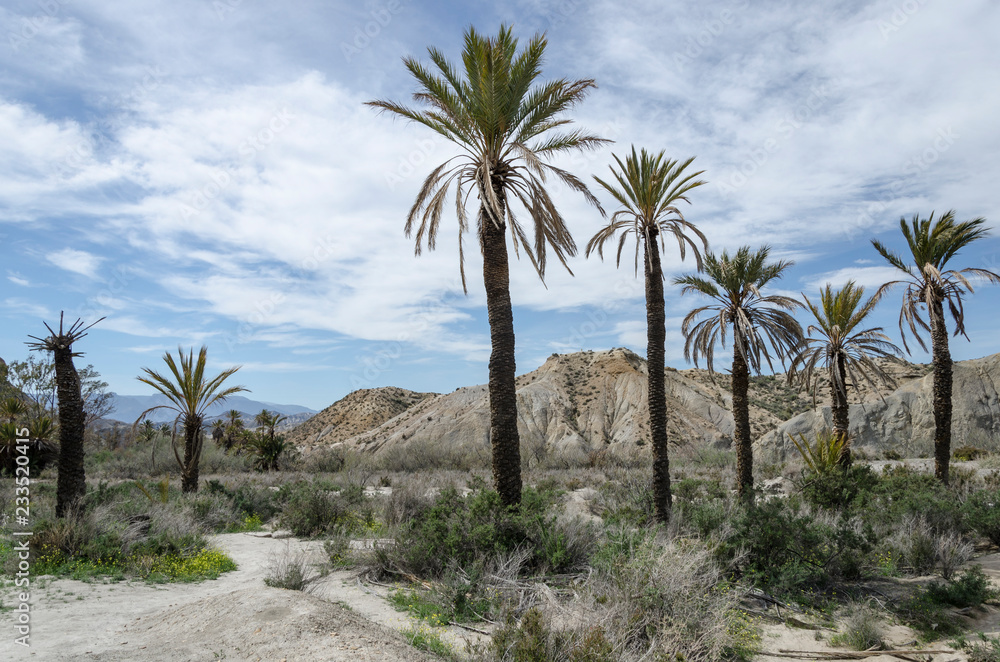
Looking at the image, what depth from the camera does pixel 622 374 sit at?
160ft

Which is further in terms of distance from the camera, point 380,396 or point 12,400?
point 380,396

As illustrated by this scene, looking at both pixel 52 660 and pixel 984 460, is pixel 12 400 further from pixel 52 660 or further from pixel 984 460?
pixel 984 460

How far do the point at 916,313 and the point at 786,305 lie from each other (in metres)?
4.39

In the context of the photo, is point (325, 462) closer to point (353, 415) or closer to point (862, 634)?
point (862, 634)

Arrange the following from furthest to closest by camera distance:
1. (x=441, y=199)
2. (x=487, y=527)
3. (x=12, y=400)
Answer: (x=12, y=400), (x=441, y=199), (x=487, y=527)

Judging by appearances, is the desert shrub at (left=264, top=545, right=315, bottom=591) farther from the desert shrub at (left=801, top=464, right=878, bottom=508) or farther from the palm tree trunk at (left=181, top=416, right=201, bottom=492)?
the desert shrub at (left=801, top=464, right=878, bottom=508)

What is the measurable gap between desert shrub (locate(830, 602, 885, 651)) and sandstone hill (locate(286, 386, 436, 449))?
5388cm

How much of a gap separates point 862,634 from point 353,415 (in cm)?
6084

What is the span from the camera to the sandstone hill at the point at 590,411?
4062 centimetres

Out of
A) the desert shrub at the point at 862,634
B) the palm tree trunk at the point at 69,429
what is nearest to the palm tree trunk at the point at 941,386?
the desert shrub at the point at 862,634

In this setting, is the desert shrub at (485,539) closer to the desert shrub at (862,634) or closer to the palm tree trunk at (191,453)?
the desert shrub at (862,634)

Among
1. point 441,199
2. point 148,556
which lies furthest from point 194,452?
point 441,199

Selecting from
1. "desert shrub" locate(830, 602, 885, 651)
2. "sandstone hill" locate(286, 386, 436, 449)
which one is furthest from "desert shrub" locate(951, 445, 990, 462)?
"sandstone hill" locate(286, 386, 436, 449)

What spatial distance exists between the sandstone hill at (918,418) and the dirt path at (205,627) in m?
29.7
